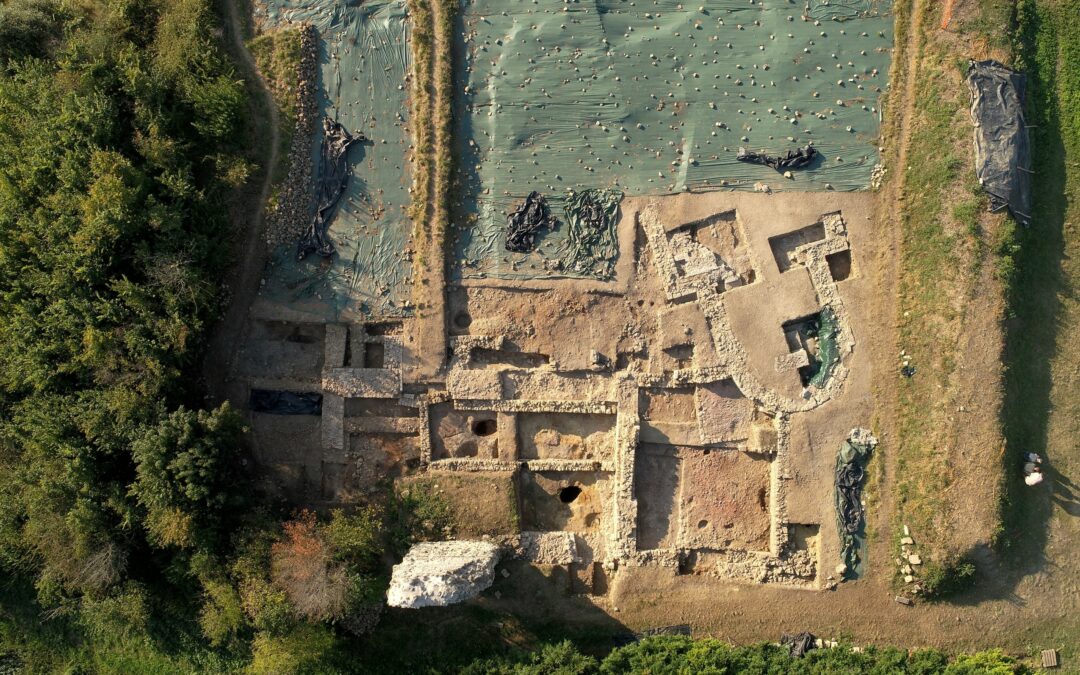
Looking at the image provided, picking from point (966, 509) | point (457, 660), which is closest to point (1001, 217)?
point (966, 509)

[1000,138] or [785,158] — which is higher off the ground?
[1000,138]

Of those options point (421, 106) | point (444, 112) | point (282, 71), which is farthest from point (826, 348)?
point (282, 71)

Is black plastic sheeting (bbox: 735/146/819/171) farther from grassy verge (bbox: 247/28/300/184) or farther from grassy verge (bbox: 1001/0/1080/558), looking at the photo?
grassy verge (bbox: 247/28/300/184)

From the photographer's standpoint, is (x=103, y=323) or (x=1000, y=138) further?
(x=1000, y=138)

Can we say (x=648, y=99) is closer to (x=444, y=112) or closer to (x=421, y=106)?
(x=444, y=112)

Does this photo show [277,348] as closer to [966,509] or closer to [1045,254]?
[966,509]

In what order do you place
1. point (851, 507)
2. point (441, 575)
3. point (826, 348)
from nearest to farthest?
point (441, 575) → point (851, 507) → point (826, 348)

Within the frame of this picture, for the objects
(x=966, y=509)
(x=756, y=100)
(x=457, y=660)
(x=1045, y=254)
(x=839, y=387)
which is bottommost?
(x=457, y=660)

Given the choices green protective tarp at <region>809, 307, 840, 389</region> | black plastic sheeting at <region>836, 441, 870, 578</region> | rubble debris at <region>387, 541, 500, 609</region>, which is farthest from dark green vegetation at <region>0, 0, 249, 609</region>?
black plastic sheeting at <region>836, 441, 870, 578</region>
